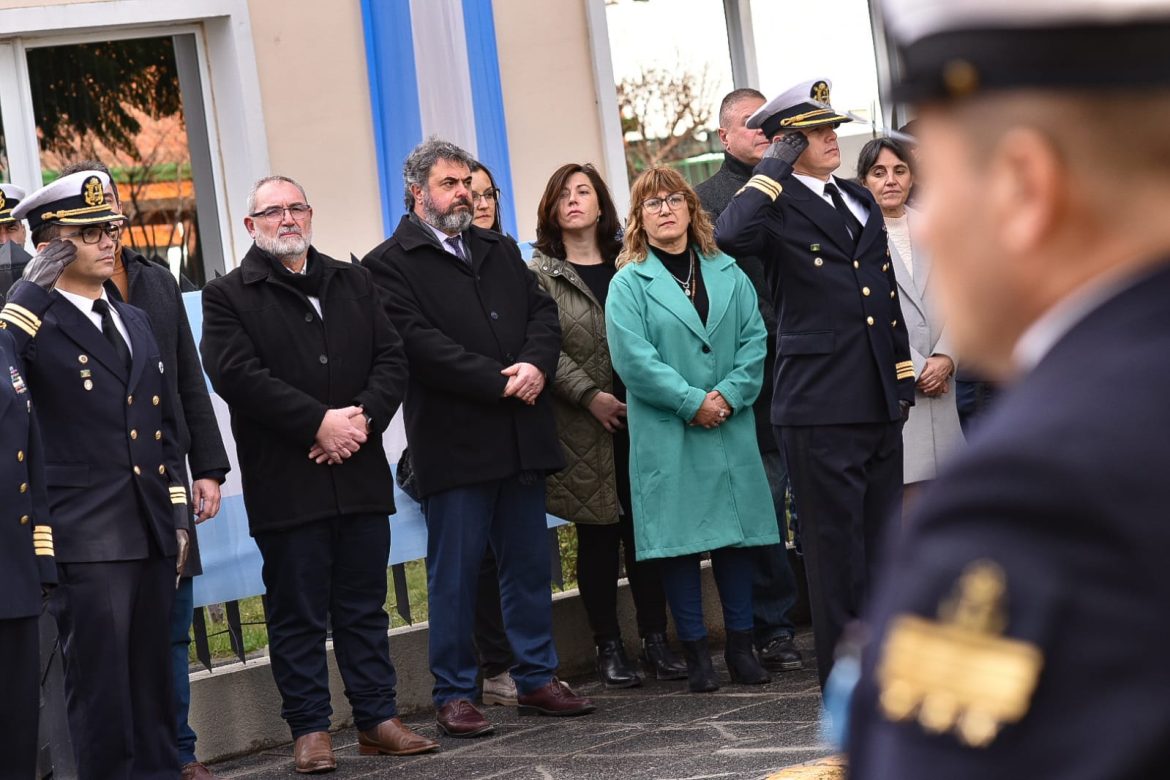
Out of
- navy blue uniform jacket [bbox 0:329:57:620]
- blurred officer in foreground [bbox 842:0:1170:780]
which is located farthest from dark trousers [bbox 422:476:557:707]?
blurred officer in foreground [bbox 842:0:1170:780]

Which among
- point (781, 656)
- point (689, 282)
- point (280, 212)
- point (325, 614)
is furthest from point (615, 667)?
point (280, 212)

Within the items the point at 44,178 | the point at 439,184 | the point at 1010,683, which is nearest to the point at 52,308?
the point at 439,184

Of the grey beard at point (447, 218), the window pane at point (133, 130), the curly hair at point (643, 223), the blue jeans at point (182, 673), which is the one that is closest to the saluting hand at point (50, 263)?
the blue jeans at point (182, 673)

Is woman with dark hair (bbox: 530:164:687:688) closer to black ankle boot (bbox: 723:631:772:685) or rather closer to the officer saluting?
black ankle boot (bbox: 723:631:772:685)

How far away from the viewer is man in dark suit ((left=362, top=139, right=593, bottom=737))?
6590mm

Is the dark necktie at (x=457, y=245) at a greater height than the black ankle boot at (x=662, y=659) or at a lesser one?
greater

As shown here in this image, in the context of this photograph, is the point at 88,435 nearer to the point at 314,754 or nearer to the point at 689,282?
the point at 314,754

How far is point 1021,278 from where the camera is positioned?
41.9 inches

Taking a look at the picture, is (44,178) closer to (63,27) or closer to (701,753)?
(63,27)

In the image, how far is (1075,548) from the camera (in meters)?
0.96

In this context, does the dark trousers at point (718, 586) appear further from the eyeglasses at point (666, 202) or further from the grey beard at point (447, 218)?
the grey beard at point (447, 218)

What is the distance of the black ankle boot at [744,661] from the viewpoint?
7.04m

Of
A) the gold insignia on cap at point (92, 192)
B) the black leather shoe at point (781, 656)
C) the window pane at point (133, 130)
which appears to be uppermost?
the window pane at point (133, 130)

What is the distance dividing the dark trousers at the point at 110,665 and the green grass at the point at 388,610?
3.84 ft
